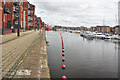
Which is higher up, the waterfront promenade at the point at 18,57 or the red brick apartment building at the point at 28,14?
the red brick apartment building at the point at 28,14

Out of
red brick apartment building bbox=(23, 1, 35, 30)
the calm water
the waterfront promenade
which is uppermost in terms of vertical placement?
red brick apartment building bbox=(23, 1, 35, 30)

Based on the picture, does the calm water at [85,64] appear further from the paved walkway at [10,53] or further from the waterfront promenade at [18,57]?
the paved walkway at [10,53]

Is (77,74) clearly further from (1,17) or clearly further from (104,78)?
(1,17)

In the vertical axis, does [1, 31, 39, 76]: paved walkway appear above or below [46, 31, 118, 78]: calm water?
above

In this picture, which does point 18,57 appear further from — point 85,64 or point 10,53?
point 85,64

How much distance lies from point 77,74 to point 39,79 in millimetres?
3582

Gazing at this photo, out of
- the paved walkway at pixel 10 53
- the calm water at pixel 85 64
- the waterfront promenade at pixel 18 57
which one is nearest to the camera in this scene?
the waterfront promenade at pixel 18 57

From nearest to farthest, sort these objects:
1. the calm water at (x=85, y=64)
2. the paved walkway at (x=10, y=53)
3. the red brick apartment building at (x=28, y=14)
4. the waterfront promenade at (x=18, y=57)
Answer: the waterfront promenade at (x=18, y=57)
the paved walkway at (x=10, y=53)
the calm water at (x=85, y=64)
the red brick apartment building at (x=28, y=14)

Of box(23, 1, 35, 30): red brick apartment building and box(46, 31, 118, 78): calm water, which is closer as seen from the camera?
box(46, 31, 118, 78): calm water

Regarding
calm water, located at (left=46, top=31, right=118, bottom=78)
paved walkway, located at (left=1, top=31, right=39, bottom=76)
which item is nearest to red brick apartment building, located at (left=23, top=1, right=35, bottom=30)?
paved walkway, located at (left=1, top=31, right=39, bottom=76)

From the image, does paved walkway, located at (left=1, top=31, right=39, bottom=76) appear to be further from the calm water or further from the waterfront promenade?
the calm water

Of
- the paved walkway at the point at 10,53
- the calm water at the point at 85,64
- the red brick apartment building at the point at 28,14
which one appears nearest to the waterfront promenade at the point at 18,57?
the paved walkway at the point at 10,53

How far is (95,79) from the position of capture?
6.98 metres

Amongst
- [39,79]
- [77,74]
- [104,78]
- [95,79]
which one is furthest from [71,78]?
[39,79]
